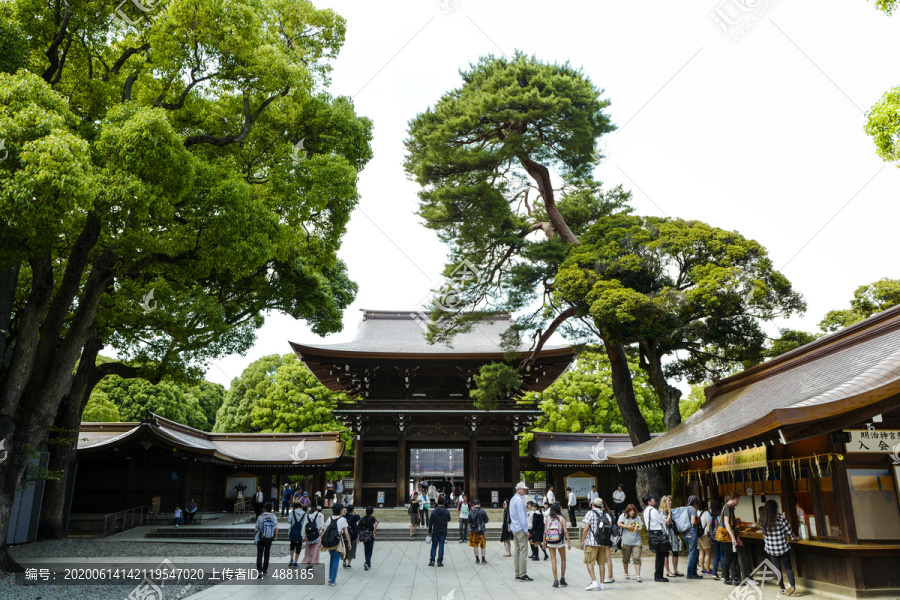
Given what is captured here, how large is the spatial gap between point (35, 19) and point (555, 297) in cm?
1216

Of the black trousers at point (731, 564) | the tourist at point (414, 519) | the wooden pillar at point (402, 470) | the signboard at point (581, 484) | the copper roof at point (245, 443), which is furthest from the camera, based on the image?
the signboard at point (581, 484)

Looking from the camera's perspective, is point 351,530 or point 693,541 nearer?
point 693,541

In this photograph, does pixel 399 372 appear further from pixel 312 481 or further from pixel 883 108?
pixel 883 108

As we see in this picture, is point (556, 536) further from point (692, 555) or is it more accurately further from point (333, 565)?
point (333, 565)

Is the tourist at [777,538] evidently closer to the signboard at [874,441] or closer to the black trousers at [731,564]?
the black trousers at [731,564]

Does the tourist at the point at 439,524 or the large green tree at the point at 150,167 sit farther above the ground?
the large green tree at the point at 150,167

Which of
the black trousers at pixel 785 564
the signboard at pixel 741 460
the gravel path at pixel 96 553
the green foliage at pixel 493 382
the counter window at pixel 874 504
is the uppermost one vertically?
the green foliage at pixel 493 382

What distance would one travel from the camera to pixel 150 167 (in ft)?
26.2

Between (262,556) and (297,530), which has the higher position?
(297,530)

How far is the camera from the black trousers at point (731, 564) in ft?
27.7

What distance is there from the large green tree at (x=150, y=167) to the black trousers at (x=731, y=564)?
8915 mm

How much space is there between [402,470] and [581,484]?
25.7 ft

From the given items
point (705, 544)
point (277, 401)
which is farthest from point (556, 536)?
point (277, 401)

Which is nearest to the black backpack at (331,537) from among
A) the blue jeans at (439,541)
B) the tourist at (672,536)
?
the blue jeans at (439,541)
